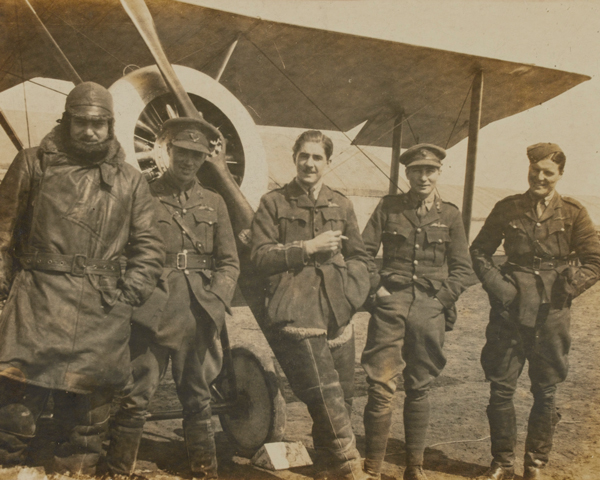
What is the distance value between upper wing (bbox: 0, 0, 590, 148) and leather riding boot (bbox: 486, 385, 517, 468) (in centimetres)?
240

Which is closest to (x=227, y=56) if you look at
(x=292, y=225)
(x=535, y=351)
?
(x=292, y=225)

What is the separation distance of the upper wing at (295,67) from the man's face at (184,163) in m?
0.86

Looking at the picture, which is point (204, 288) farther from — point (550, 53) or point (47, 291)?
point (550, 53)

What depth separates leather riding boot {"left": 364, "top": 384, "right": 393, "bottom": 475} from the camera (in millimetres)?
3303

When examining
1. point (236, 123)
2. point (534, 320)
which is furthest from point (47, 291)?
point (534, 320)

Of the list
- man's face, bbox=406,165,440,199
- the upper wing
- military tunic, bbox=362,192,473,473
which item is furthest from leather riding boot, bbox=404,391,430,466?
the upper wing

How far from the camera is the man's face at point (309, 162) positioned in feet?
11.0

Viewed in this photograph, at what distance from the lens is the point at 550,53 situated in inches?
174

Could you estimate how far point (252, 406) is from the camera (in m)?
3.56

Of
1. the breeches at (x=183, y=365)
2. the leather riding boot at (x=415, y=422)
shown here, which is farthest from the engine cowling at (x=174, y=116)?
the leather riding boot at (x=415, y=422)

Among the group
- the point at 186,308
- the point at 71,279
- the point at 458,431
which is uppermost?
the point at 71,279

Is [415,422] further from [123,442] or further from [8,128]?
[8,128]

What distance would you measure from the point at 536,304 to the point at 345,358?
1.27 m

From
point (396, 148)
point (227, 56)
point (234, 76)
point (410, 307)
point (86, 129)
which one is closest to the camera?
point (86, 129)
